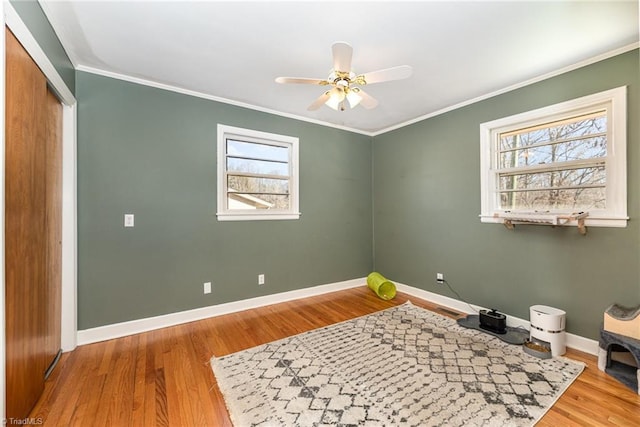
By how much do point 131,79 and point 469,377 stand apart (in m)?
4.09

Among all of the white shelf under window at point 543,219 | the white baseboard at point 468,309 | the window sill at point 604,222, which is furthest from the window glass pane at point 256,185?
the window sill at point 604,222

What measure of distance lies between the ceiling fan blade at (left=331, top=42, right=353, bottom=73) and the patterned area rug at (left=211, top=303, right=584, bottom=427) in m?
2.30

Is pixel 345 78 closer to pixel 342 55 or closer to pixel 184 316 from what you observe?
pixel 342 55

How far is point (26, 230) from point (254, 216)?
2.05 meters

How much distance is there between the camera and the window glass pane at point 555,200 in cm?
236

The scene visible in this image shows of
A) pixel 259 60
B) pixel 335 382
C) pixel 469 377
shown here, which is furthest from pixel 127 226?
pixel 469 377

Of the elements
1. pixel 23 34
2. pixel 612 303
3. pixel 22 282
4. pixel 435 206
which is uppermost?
pixel 23 34

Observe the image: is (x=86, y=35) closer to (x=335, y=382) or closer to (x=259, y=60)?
(x=259, y=60)

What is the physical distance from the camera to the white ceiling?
69.2 inches

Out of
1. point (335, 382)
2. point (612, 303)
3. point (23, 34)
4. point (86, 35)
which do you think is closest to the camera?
point (23, 34)

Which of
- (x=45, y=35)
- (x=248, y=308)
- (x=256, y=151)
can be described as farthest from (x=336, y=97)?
(x=248, y=308)

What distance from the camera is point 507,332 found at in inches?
103

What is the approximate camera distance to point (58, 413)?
1.59 meters

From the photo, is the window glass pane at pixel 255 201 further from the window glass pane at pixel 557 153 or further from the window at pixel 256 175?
the window glass pane at pixel 557 153
